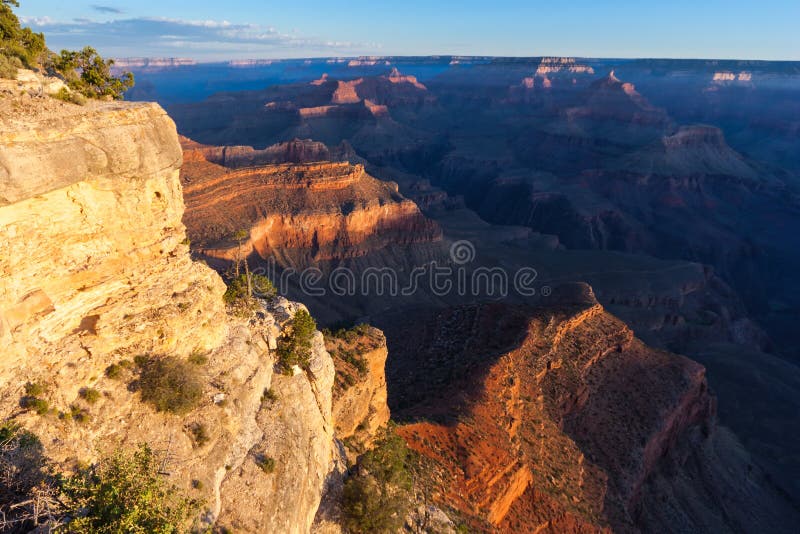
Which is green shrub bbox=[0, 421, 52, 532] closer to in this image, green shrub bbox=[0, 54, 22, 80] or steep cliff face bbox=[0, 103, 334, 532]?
steep cliff face bbox=[0, 103, 334, 532]

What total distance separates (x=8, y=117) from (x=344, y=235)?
6656 cm

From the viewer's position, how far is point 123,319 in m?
13.8

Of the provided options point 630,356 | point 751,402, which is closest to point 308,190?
point 630,356

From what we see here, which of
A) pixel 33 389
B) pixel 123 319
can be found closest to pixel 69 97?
pixel 123 319

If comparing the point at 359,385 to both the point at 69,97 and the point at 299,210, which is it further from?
the point at 299,210

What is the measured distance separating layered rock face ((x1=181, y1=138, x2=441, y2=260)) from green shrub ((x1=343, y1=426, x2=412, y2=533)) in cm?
4491

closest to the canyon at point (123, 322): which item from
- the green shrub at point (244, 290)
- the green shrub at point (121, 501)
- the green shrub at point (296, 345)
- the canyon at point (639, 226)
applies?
the green shrub at point (121, 501)

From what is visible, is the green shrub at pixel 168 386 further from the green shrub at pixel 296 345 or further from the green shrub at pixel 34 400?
the green shrub at pixel 296 345

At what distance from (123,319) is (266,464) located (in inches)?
250

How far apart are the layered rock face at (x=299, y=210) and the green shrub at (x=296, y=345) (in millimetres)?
43074

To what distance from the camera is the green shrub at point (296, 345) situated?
19.1 m

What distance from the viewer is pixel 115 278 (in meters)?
13.6

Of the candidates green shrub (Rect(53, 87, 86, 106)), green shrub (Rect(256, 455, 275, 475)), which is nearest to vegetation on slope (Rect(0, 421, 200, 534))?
green shrub (Rect(256, 455, 275, 475))

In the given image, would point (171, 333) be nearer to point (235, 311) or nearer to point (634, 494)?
point (235, 311)
